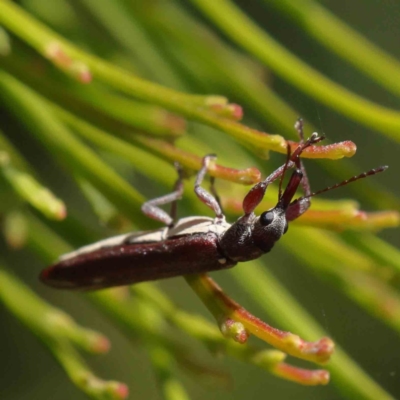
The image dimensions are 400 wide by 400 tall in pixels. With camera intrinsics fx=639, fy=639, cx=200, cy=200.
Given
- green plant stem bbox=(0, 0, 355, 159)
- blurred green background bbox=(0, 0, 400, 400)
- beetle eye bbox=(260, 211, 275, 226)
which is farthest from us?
blurred green background bbox=(0, 0, 400, 400)

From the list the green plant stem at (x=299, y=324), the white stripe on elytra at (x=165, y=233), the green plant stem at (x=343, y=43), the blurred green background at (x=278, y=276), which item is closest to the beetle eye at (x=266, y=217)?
the white stripe on elytra at (x=165, y=233)

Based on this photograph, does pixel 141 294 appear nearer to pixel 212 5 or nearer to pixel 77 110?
pixel 77 110

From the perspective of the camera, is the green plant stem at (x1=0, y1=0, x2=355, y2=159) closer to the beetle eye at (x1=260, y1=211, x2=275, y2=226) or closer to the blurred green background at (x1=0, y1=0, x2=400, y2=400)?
the beetle eye at (x1=260, y1=211, x2=275, y2=226)

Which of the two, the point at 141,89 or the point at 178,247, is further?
the point at 178,247

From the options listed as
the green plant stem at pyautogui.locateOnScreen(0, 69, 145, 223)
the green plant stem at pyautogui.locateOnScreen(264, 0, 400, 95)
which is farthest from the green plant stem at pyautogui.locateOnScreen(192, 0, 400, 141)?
the green plant stem at pyautogui.locateOnScreen(0, 69, 145, 223)

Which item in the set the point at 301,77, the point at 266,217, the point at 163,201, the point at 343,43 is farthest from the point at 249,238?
the point at 343,43

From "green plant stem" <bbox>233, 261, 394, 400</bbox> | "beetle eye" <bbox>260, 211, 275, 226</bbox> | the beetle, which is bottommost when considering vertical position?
"green plant stem" <bbox>233, 261, 394, 400</bbox>

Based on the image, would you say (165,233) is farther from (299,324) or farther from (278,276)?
(278,276)
